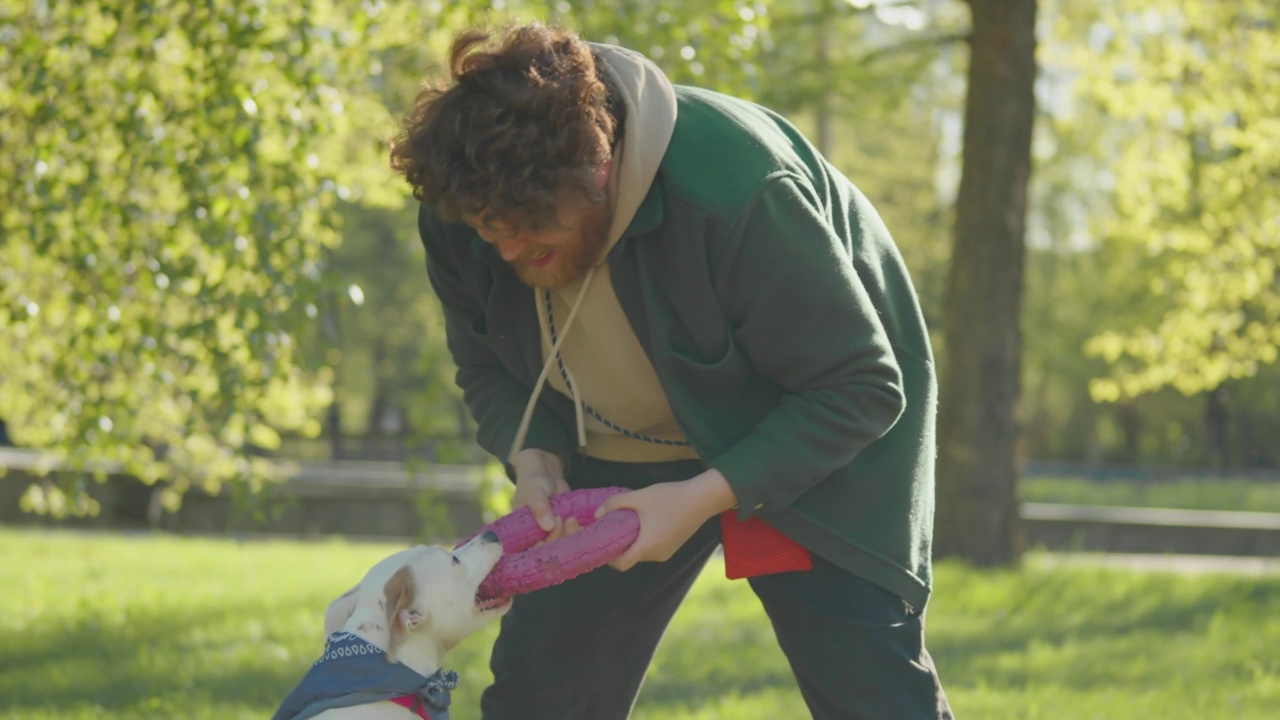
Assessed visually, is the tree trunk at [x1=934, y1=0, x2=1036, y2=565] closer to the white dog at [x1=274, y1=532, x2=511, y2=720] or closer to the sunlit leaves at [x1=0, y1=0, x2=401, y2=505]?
the sunlit leaves at [x1=0, y1=0, x2=401, y2=505]

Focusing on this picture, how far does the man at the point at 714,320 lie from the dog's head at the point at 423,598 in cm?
19

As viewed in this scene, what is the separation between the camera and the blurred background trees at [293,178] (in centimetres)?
509

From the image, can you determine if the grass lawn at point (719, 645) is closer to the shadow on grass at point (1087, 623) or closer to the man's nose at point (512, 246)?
the shadow on grass at point (1087, 623)

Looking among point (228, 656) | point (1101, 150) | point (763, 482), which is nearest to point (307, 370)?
point (228, 656)

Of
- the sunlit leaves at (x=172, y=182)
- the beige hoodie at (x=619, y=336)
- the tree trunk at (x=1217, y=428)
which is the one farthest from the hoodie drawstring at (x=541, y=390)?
the tree trunk at (x=1217, y=428)

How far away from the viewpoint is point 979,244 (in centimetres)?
950

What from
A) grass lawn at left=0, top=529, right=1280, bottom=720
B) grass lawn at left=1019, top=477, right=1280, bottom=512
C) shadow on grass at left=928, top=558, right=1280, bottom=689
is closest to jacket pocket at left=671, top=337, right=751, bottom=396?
grass lawn at left=0, top=529, right=1280, bottom=720

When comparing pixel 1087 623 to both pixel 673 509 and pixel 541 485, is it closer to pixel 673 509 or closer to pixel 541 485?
pixel 541 485

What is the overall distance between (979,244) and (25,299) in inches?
258

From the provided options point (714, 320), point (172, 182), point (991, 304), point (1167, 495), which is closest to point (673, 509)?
point (714, 320)

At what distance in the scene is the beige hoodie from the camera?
2484mm

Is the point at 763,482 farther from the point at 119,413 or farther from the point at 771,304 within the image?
the point at 119,413

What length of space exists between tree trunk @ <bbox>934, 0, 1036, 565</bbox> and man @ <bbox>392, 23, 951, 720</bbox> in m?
6.90

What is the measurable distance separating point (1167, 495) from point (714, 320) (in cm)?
2266
